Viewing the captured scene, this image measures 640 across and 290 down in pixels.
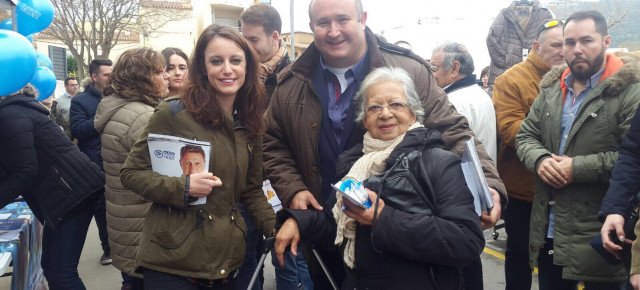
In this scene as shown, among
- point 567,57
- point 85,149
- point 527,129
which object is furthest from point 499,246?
point 85,149

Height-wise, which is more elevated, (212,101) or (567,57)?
(567,57)

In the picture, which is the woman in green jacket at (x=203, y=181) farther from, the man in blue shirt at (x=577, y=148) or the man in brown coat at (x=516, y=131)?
the man in brown coat at (x=516, y=131)

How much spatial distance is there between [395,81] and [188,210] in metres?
1.14

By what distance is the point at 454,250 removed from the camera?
6.16 ft

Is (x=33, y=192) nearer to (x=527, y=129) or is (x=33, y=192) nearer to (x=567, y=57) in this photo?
(x=527, y=129)

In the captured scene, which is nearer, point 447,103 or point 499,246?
point 447,103

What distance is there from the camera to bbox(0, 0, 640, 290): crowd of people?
2.03 m

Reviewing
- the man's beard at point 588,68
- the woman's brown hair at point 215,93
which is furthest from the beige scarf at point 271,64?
the man's beard at point 588,68

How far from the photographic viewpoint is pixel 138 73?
344 cm

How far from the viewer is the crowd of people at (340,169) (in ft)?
6.64

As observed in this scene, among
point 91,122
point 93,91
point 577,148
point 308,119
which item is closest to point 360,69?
point 308,119

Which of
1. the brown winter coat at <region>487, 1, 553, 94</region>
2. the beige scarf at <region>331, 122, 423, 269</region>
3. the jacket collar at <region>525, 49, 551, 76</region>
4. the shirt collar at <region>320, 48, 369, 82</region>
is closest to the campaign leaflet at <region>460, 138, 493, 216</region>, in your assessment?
the beige scarf at <region>331, 122, 423, 269</region>

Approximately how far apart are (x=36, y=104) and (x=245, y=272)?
183cm

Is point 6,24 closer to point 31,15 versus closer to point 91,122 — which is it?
point 31,15
